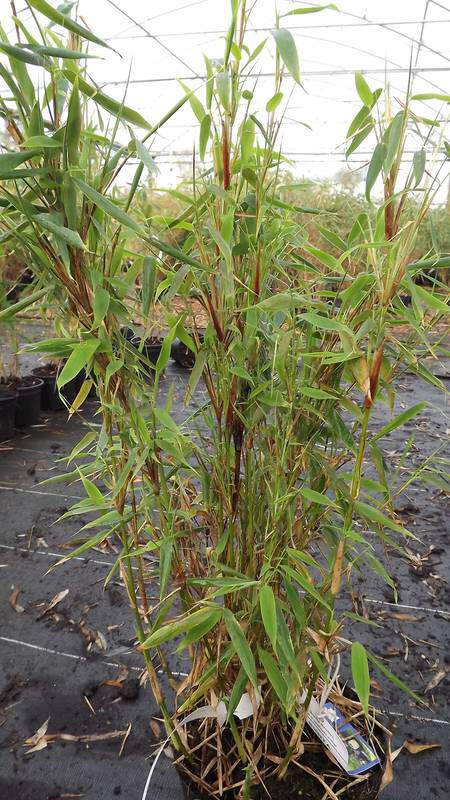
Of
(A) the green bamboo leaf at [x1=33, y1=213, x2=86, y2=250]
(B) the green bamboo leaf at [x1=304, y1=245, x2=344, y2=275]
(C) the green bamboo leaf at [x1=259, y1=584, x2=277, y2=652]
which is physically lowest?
(C) the green bamboo leaf at [x1=259, y1=584, x2=277, y2=652]

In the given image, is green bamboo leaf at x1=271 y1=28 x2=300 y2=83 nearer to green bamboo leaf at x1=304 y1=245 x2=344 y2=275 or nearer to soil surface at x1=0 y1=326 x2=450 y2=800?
green bamboo leaf at x1=304 y1=245 x2=344 y2=275

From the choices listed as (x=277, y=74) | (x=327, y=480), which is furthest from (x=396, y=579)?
(x=277, y=74)

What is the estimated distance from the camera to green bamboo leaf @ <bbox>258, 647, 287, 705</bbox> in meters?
0.75

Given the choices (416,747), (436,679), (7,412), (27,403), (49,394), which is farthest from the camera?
(49,394)

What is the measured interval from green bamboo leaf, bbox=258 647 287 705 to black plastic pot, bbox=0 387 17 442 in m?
2.20

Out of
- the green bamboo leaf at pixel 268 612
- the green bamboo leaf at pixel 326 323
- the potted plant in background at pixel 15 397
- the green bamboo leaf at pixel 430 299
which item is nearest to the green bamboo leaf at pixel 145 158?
the green bamboo leaf at pixel 326 323

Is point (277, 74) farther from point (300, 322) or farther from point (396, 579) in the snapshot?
point (396, 579)

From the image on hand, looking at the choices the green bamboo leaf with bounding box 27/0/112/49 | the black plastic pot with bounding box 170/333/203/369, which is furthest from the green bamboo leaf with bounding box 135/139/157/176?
the black plastic pot with bounding box 170/333/203/369

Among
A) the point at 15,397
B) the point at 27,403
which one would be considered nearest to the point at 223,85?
the point at 15,397

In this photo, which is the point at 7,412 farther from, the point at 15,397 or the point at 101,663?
→ the point at 101,663

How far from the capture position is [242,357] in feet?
2.35

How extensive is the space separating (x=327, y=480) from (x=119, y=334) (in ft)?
1.21

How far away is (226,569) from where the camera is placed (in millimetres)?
775

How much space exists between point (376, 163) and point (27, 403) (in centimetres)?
254
